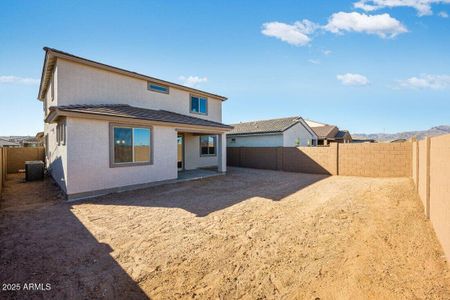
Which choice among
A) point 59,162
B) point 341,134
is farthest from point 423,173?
point 341,134

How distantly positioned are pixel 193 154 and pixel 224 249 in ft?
39.3

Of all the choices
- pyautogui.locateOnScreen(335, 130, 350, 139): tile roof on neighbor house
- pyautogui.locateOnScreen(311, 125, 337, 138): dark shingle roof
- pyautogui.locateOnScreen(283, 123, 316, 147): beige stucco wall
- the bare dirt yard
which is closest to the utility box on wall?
the bare dirt yard

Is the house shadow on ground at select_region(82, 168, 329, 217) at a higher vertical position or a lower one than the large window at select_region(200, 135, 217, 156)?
lower

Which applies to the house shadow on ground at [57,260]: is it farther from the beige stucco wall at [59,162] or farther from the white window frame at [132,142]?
the white window frame at [132,142]

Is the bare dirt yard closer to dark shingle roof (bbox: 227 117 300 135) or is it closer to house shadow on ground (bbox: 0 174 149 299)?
house shadow on ground (bbox: 0 174 149 299)

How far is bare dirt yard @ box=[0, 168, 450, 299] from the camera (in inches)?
121

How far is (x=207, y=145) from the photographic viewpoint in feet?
55.5

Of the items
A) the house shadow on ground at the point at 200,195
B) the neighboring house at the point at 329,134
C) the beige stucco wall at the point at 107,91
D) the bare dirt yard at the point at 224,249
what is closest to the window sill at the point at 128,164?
the house shadow on ground at the point at 200,195

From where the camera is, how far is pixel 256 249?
423 centimetres

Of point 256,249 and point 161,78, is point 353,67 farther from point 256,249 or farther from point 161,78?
point 256,249

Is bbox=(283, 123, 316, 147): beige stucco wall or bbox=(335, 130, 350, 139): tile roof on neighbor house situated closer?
bbox=(283, 123, 316, 147): beige stucco wall

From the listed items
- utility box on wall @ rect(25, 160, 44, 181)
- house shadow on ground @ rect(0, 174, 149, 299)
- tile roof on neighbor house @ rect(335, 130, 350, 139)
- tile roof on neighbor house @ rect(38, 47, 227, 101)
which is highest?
tile roof on neighbor house @ rect(38, 47, 227, 101)

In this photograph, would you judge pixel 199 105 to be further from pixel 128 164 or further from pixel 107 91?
pixel 128 164

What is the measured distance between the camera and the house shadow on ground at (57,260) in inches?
119
